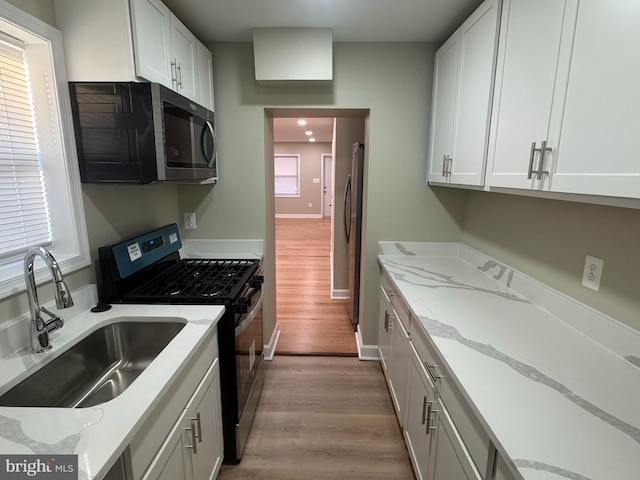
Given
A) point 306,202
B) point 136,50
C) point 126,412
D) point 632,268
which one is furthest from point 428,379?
point 306,202

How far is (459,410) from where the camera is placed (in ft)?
3.46

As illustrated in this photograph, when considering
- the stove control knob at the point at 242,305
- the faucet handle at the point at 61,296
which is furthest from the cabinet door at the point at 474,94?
the faucet handle at the point at 61,296

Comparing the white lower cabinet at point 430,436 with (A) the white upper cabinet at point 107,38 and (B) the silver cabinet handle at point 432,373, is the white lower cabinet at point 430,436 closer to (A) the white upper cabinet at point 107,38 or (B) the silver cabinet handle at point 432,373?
(B) the silver cabinet handle at point 432,373

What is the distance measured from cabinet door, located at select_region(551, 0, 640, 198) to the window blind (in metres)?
1.98

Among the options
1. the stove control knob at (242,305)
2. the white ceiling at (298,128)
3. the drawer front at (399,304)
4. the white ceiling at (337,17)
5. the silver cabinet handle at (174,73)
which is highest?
the white ceiling at (298,128)

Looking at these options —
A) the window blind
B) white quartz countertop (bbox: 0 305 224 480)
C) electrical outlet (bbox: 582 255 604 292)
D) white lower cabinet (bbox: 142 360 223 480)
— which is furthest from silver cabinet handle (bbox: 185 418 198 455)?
electrical outlet (bbox: 582 255 604 292)

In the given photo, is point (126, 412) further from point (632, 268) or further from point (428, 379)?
point (632, 268)

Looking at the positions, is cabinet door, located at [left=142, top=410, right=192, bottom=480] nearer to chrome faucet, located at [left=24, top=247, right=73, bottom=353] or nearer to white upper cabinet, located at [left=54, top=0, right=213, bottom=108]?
chrome faucet, located at [left=24, top=247, right=73, bottom=353]

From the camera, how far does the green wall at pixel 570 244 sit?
113 cm

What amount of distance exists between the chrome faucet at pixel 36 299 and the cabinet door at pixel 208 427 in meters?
0.57

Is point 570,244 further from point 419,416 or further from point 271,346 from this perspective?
point 271,346

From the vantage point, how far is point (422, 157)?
2424mm

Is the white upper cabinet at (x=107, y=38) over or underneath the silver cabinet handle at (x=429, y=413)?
over

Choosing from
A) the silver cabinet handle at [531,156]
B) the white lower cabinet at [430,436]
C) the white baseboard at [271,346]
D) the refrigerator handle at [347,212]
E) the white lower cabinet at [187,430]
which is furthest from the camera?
the refrigerator handle at [347,212]
